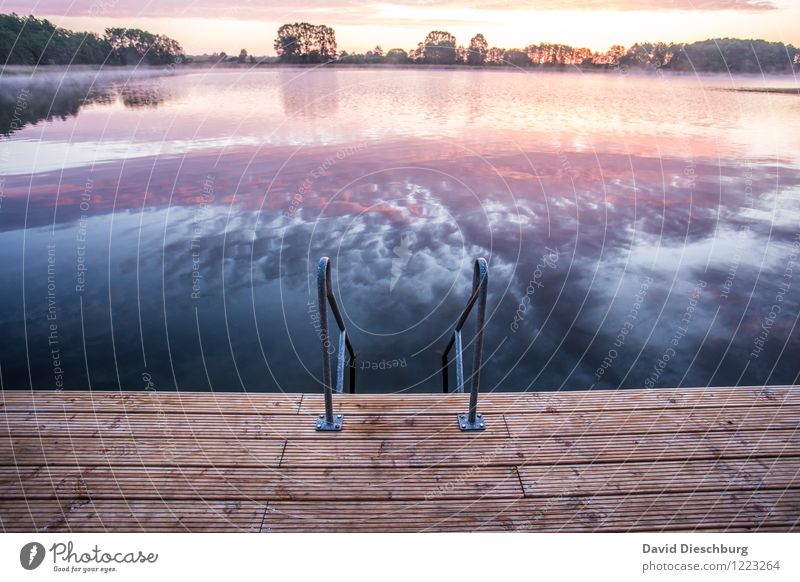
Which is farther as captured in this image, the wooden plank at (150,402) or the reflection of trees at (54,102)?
the reflection of trees at (54,102)

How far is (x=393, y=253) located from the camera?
1243 cm

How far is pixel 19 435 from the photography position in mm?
4395

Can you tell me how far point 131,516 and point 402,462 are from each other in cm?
212

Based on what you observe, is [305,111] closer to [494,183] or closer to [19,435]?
[494,183]

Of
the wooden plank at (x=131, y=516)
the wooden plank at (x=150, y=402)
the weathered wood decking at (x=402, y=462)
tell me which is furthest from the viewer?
the wooden plank at (x=150, y=402)

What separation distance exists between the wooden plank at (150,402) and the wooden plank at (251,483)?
76 cm

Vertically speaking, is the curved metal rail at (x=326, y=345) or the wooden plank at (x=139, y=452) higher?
the curved metal rail at (x=326, y=345)

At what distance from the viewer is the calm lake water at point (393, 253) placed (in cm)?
851

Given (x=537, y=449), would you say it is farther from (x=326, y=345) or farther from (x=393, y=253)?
(x=393, y=253)

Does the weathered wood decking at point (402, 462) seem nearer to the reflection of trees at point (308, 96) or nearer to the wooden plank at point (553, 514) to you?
the wooden plank at point (553, 514)

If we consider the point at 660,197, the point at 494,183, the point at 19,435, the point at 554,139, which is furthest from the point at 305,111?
the point at 19,435

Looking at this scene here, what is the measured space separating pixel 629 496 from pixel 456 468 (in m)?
1.38

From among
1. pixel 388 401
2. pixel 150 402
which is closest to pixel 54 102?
pixel 150 402

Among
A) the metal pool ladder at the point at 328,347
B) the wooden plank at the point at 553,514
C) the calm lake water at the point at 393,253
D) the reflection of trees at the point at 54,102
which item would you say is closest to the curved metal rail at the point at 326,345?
the metal pool ladder at the point at 328,347
